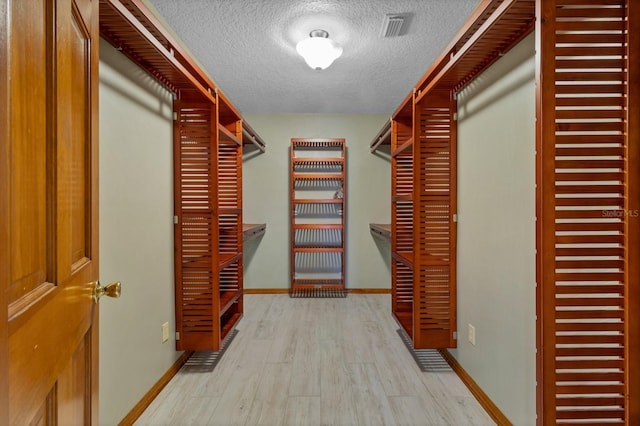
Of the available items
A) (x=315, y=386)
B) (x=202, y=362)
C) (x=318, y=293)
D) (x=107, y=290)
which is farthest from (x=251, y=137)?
(x=107, y=290)

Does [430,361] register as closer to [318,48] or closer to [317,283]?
[317,283]

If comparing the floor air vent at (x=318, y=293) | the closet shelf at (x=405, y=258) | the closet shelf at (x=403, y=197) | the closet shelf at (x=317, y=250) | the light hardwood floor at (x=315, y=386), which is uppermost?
the closet shelf at (x=403, y=197)

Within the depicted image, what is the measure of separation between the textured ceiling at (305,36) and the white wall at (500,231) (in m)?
0.62

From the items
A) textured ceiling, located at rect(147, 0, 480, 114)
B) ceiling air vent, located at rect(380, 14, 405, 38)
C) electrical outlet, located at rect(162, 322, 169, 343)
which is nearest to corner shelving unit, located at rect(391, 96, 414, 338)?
textured ceiling, located at rect(147, 0, 480, 114)

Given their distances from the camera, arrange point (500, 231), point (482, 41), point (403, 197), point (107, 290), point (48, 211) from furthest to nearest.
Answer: point (403, 197), point (500, 231), point (482, 41), point (107, 290), point (48, 211)

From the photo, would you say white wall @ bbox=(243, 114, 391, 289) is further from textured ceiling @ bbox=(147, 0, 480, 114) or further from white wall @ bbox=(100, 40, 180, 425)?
white wall @ bbox=(100, 40, 180, 425)

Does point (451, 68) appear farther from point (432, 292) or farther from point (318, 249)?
point (318, 249)

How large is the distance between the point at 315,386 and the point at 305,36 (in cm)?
251

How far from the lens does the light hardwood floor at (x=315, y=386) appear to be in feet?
6.62

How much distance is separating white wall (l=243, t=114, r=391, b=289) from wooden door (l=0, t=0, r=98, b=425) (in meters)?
3.84

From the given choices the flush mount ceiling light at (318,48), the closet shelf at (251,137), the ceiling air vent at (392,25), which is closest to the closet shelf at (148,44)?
the flush mount ceiling light at (318,48)

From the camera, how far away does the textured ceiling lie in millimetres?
2256

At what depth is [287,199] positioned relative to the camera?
4879 millimetres

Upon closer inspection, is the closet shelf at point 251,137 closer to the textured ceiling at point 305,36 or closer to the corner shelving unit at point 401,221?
the textured ceiling at point 305,36
